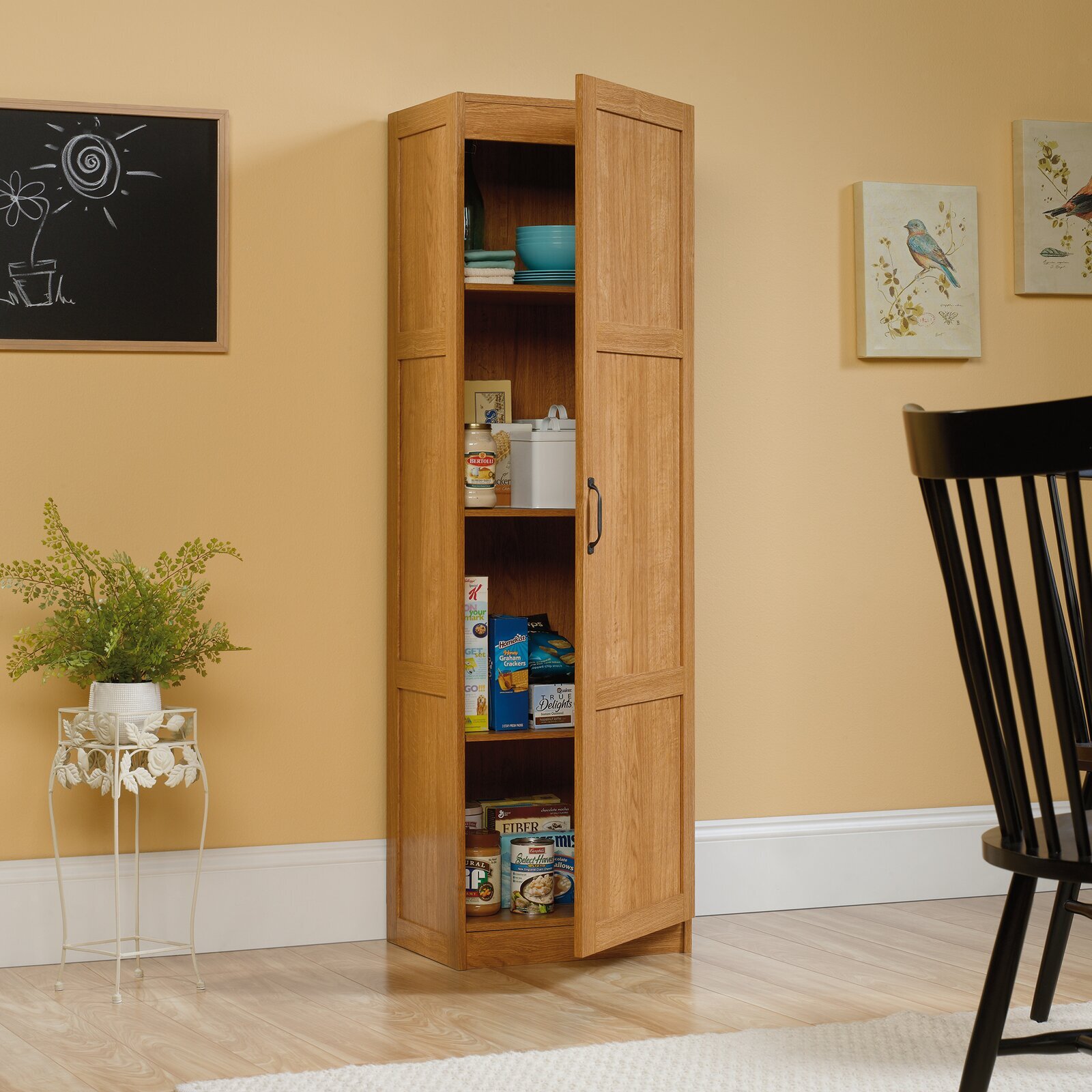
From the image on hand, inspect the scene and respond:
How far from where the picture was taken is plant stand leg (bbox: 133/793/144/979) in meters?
2.76

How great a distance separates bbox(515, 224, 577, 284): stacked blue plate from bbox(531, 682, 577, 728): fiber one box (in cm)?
87

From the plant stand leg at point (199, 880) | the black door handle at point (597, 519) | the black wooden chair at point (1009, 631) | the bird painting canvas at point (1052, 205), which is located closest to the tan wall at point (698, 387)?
the bird painting canvas at point (1052, 205)

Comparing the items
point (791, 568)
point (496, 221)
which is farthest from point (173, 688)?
point (791, 568)

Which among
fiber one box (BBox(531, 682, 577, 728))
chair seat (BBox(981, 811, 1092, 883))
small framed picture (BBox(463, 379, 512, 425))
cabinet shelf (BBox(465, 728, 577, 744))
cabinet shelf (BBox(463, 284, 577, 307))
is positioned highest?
cabinet shelf (BBox(463, 284, 577, 307))

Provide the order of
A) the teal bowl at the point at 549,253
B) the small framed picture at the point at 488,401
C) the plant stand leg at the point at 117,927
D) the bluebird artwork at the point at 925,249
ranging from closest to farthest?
1. the plant stand leg at the point at 117,927
2. the teal bowl at the point at 549,253
3. the small framed picture at the point at 488,401
4. the bluebird artwork at the point at 925,249

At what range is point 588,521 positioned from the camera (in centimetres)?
275

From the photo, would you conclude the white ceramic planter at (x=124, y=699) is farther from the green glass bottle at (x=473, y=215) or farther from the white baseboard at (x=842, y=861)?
the white baseboard at (x=842, y=861)

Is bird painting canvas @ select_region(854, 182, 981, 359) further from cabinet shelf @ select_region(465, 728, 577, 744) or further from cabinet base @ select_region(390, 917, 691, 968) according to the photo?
cabinet base @ select_region(390, 917, 691, 968)

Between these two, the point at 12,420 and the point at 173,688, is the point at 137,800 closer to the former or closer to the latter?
the point at 173,688

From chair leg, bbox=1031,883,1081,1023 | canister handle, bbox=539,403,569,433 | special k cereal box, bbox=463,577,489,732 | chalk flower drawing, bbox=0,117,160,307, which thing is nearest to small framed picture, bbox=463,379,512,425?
canister handle, bbox=539,403,569,433

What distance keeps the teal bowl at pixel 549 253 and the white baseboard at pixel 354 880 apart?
135cm

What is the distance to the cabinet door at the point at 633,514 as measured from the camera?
8.98 feet

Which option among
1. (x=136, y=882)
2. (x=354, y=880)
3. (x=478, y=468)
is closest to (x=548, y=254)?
(x=478, y=468)

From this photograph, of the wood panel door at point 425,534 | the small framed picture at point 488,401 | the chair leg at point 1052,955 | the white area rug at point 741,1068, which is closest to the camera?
the white area rug at point 741,1068
